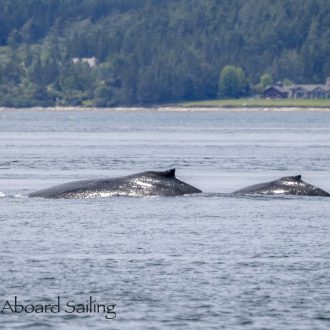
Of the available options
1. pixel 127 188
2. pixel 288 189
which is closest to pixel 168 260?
pixel 127 188

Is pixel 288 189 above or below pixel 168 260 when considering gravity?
below

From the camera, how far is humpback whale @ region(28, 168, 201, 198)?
147ft

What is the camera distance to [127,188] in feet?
148

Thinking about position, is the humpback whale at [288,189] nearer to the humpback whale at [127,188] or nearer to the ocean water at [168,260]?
the ocean water at [168,260]

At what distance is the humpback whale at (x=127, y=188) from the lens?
4469cm

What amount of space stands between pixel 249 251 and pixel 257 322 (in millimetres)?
7640

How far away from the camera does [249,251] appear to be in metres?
32.9

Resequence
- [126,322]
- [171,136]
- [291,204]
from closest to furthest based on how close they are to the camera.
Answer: [126,322]
[291,204]
[171,136]

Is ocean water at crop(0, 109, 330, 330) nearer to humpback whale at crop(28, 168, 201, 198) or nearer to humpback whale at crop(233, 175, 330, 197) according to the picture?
humpback whale at crop(28, 168, 201, 198)

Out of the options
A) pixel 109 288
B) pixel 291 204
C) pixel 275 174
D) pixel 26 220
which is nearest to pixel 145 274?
pixel 109 288

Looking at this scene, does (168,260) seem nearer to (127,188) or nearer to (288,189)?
(127,188)

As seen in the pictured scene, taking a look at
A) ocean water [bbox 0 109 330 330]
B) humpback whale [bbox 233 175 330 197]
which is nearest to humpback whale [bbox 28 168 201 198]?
ocean water [bbox 0 109 330 330]

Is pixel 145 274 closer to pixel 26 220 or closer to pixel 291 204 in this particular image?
pixel 26 220

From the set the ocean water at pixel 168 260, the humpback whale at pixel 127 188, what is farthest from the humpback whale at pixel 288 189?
the humpback whale at pixel 127 188
